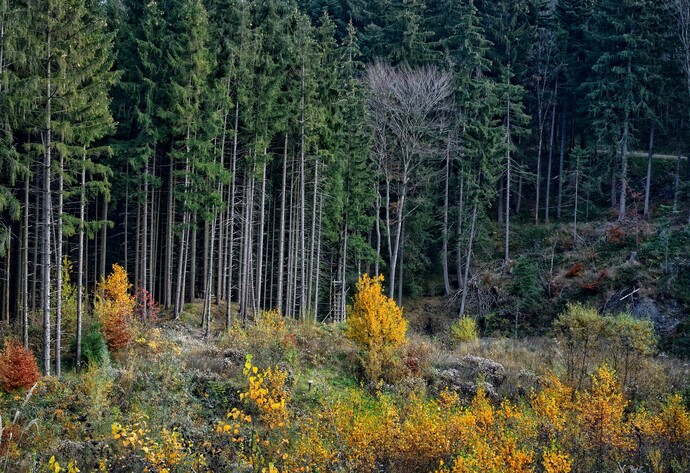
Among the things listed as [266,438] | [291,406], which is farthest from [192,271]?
[266,438]

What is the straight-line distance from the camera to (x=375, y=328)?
725 inches

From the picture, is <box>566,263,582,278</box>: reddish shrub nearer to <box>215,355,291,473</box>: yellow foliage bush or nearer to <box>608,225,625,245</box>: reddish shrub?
<box>608,225,625,245</box>: reddish shrub

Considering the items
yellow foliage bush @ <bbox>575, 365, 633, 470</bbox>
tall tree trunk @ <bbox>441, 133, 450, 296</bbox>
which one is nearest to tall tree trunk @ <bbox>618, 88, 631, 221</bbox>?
tall tree trunk @ <bbox>441, 133, 450, 296</bbox>

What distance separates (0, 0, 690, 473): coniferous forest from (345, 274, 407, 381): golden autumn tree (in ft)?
0.34

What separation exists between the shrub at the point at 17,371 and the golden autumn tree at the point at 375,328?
9.26 m

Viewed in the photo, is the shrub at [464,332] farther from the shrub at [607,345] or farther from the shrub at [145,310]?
the shrub at [145,310]

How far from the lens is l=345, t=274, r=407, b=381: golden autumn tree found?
18234mm

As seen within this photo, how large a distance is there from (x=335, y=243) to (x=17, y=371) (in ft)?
76.1

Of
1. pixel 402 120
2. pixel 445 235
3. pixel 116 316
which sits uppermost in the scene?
pixel 402 120

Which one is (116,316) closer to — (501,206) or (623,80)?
(501,206)

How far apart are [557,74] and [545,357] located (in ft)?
95.8

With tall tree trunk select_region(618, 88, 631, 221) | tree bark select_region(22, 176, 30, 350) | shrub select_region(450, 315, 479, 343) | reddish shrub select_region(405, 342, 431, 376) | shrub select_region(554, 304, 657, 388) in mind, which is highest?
tall tree trunk select_region(618, 88, 631, 221)

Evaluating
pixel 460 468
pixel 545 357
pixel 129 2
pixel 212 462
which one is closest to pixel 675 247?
pixel 545 357

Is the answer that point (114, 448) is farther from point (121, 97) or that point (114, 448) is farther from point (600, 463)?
point (121, 97)
